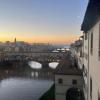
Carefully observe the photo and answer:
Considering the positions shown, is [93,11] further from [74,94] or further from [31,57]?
[31,57]

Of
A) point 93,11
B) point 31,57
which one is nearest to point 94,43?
point 93,11

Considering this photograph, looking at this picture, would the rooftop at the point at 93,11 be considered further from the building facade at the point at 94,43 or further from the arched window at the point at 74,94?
the arched window at the point at 74,94

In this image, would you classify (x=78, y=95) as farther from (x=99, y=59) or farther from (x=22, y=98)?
(x=99, y=59)

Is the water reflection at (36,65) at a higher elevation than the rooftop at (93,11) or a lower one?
lower

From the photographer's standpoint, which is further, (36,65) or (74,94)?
(36,65)

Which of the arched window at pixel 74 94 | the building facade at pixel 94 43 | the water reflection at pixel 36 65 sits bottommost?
the water reflection at pixel 36 65

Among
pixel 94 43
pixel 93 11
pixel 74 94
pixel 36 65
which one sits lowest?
pixel 36 65

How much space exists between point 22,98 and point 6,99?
1.56 m

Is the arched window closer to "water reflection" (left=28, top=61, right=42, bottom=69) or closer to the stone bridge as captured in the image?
the stone bridge

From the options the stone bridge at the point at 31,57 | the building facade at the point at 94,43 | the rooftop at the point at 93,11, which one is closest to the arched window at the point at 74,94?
the building facade at the point at 94,43

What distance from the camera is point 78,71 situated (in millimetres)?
16859

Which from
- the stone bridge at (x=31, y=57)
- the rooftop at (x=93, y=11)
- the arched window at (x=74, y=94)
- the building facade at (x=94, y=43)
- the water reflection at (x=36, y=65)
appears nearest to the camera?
the rooftop at (x=93, y=11)

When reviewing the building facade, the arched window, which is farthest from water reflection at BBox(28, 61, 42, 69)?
the building facade

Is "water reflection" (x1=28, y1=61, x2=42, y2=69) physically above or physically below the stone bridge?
below
